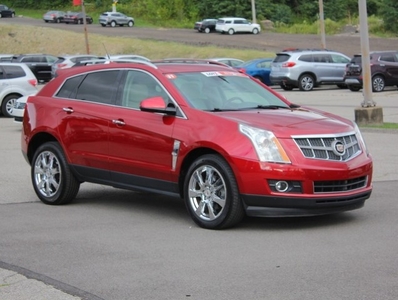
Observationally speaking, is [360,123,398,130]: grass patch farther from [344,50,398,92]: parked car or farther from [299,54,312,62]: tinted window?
[299,54,312,62]: tinted window

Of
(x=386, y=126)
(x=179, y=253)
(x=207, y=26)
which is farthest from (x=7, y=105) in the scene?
(x=207, y=26)

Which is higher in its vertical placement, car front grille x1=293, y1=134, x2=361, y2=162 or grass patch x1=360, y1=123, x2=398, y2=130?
car front grille x1=293, y1=134, x2=361, y2=162

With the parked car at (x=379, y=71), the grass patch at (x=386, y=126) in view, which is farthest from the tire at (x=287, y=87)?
the grass patch at (x=386, y=126)

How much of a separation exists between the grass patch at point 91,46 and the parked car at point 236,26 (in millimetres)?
10409

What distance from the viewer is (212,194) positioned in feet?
29.7

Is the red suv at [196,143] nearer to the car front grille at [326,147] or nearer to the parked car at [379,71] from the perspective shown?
the car front grille at [326,147]

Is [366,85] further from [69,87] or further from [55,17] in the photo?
[55,17]

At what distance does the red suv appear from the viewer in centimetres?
880

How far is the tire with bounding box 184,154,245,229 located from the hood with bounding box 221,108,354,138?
0.54 metres

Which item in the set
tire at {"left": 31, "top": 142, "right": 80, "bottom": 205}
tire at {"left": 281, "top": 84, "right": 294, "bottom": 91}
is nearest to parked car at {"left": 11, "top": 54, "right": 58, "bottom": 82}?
tire at {"left": 281, "top": 84, "right": 294, "bottom": 91}

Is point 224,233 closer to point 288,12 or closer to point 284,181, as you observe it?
point 284,181

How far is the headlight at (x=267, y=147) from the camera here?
876 cm

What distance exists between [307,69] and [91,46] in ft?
108

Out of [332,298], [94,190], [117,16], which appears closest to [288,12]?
[117,16]
